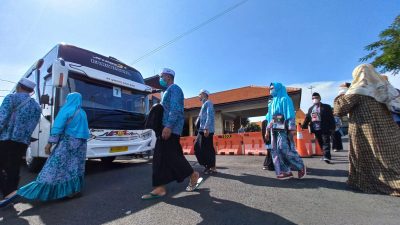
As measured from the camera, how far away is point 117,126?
6488 mm

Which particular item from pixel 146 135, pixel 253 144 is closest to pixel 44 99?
pixel 146 135

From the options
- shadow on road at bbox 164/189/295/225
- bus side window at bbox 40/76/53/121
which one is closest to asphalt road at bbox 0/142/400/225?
shadow on road at bbox 164/189/295/225

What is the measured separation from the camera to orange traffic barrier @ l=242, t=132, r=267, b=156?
981cm

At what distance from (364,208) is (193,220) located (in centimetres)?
198

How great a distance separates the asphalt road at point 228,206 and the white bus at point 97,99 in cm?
191

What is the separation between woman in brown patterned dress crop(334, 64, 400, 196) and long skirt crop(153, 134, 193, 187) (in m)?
2.52

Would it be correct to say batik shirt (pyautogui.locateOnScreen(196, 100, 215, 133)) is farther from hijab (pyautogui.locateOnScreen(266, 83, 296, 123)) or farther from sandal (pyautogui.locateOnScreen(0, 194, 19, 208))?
sandal (pyautogui.locateOnScreen(0, 194, 19, 208))

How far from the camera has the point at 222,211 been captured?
300cm

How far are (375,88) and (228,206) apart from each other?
275 cm

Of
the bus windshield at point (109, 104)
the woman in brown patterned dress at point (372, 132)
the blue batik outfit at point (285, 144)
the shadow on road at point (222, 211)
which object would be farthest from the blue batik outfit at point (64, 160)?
the woman in brown patterned dress at point (372, 132)

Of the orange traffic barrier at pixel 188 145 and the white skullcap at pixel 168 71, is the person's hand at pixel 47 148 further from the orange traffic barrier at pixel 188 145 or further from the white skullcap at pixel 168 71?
the orange traffic barrier at pixel 188 145

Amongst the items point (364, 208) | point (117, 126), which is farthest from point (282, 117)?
point (117, 126)

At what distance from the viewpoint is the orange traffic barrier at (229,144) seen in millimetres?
10609

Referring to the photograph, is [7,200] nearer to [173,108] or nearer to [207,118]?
[173,108]
